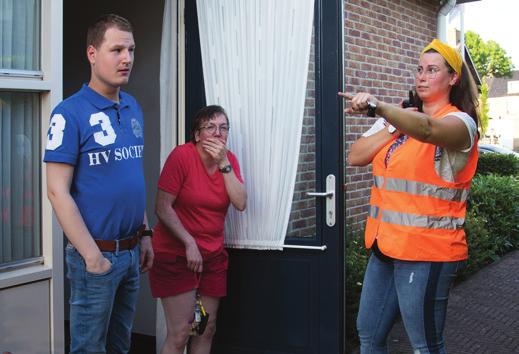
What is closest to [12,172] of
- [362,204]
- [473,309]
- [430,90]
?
[430,90]

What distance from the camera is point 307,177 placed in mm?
4039

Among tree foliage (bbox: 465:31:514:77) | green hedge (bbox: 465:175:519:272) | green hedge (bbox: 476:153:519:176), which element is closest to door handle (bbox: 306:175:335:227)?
green hedge (bbox: 465:175:519:272)

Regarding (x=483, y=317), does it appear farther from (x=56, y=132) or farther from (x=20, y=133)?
(x=56, y=132)

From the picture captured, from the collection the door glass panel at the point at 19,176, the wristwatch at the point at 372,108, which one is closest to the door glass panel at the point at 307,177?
the wristwatch at the point at 372,108

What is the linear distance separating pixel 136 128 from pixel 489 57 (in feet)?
266

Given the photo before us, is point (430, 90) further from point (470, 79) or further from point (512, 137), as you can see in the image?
point (512, 137)

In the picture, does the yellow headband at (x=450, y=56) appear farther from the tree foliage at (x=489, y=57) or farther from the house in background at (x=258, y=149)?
the tree foliage at (x=489, y=57)

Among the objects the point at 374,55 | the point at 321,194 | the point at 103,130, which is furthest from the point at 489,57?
the point at 103,130

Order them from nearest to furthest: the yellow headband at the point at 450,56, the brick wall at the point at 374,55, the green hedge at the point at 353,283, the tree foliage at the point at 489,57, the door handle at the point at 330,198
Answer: the yellow headband at the point at 450,56, the door handle at the point at 330,198, the green hedge at the point at 353,283, the brick wall at the point at 374,55, the tree foliage at the point at 489,57

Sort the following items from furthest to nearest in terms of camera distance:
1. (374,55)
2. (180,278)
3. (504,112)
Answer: (504,112), (374,55), (180,278)

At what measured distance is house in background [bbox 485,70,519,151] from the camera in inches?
2608

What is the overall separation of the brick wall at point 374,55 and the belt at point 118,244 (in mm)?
3218

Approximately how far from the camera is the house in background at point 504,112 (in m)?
66.2

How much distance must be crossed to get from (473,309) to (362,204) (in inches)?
57.9
